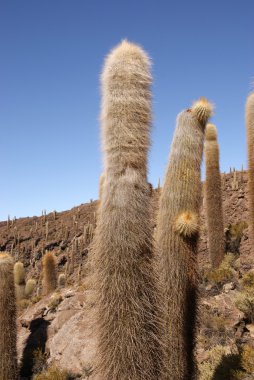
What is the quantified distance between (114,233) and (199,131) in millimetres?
3379

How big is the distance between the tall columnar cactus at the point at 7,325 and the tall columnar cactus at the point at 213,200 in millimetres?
7803

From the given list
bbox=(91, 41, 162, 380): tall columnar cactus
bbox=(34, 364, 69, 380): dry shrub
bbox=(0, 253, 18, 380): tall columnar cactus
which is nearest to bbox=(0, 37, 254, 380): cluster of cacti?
bbox=(91, 41, 162, 380): tall columnar cactus

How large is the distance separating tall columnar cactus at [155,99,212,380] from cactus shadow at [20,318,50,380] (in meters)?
6.83

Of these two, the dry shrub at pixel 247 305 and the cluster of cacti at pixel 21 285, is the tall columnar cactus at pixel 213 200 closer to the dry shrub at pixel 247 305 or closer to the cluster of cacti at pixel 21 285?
the dry shrub at pixel 247 305

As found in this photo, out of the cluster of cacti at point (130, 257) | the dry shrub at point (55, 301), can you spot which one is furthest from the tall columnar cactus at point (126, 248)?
the dry shrub at point (55, 301)

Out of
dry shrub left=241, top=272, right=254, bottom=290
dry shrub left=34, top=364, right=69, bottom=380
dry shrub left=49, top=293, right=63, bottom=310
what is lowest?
dry shrub left=34, top=364, right=69, bottom=380

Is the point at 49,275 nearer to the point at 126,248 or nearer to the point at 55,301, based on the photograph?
the point at 55,301

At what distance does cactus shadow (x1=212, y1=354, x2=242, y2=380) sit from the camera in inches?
308

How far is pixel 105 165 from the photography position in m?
4.82

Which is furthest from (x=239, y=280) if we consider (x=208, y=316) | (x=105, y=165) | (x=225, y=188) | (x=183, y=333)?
(x=225, y=188)

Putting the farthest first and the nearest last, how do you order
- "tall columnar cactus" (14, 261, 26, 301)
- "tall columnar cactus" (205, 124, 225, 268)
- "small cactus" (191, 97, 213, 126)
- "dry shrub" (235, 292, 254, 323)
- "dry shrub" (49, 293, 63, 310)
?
"tall columnar cactus" (14, 261, 26, 301)
"tall columnar cactus" (205, 124, 225, 268)
"dry shrub" (49, 293, 63, 310)
"dry shrub" (235, 292, 254, 323)
"small cactus" (191, 97, 213, 126)

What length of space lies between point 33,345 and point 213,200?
817 centimetres

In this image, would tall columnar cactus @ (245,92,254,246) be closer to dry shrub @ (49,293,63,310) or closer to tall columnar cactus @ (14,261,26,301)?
dry shrub @ (49,293,63,310)

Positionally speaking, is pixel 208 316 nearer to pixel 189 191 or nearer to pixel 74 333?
pixel 74 333
